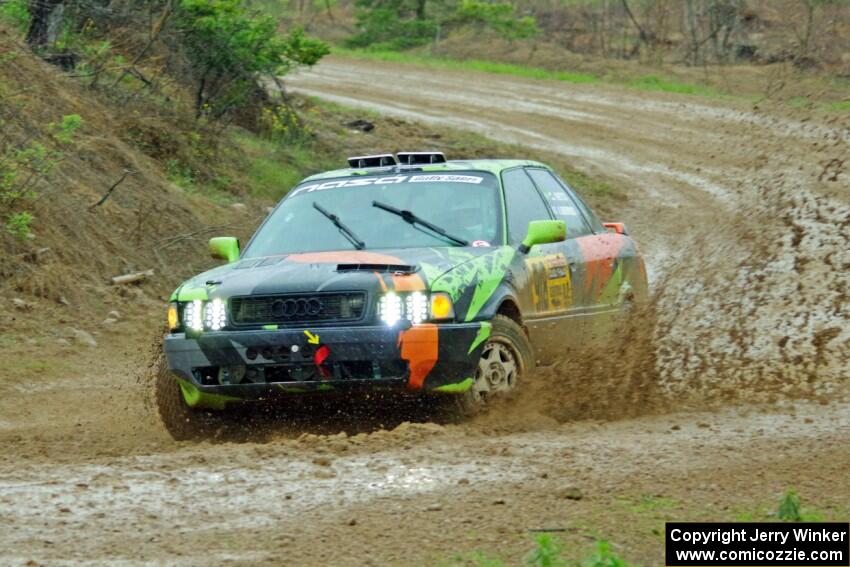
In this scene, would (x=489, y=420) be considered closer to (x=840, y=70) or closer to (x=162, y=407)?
(x=162, y=407)

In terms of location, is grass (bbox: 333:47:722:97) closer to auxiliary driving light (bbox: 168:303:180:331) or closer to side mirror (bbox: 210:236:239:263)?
side mirror (bbox: 210:236:239:263)

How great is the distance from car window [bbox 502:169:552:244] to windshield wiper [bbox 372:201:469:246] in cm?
34

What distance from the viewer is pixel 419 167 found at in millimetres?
8836

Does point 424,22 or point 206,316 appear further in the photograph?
point 424,22

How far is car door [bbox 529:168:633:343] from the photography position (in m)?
9.12

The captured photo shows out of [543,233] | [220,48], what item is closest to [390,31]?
[220,48]

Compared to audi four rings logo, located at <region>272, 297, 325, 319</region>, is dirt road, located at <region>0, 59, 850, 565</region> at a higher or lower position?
lower

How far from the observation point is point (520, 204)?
8.75m

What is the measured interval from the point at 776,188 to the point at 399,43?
2518cm

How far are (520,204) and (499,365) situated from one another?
154 cm

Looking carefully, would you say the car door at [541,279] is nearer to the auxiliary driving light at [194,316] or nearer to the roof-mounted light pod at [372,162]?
the roof-mounted light pod at [372,162]

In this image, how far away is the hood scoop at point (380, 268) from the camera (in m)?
7.28

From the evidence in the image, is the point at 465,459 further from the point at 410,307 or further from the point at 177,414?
the point at 177,414
